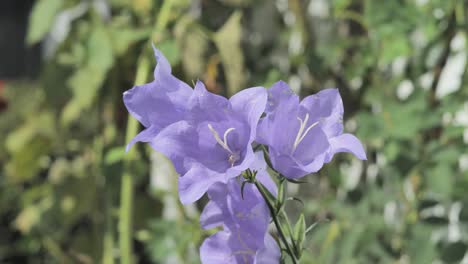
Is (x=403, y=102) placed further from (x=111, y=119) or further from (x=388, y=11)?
(x=111, y=119)

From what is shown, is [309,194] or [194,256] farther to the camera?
[309,194]

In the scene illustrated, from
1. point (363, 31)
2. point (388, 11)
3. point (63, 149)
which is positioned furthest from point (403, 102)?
point (63, 149)

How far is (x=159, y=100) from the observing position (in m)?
0.40

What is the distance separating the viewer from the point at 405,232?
1154mm

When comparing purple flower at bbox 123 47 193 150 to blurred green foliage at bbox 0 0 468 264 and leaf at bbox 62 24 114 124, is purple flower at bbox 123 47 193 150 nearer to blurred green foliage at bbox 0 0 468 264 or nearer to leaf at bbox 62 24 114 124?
blurred green foliage at bbox 0 0 468 264

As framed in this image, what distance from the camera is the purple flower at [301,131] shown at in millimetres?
403

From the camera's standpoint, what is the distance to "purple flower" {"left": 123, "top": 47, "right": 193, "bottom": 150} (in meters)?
0.39

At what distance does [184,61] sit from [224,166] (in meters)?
1.00

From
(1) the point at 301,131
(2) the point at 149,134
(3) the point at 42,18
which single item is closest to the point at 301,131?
(1) the point at 301,131

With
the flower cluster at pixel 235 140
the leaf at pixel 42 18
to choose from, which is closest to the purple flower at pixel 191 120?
the flower cluster at pixel 235 140

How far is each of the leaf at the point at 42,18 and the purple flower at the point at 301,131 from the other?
Result: 3.47 ft

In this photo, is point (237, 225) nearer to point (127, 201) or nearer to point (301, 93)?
point (127, 201)

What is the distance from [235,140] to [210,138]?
0.07 ft

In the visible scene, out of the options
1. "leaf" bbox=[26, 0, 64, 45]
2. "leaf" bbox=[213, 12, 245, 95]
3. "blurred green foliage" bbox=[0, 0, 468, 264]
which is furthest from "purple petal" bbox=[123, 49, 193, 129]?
"leaf" bbox=[26, 0, 64, 45]
